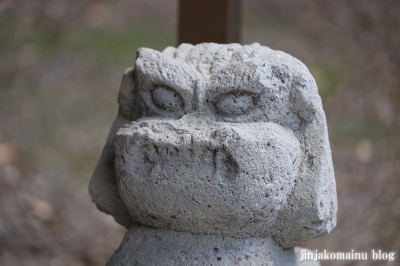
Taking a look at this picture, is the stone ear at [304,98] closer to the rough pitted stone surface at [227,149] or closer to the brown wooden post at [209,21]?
the rough pitted stone surface at [227,149]

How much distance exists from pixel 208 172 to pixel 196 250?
194 millimetres

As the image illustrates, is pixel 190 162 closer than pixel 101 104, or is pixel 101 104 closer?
pixel 190 162

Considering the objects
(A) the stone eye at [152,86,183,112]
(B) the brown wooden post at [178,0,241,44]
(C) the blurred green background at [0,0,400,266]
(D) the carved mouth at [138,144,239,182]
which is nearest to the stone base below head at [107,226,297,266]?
(D) the carved mouth at [138,144,239,182]

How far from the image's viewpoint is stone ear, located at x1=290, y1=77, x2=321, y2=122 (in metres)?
1.26

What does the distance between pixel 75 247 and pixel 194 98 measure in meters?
1.95

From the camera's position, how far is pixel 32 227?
9.78ft

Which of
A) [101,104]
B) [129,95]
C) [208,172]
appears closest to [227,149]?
[208,172]

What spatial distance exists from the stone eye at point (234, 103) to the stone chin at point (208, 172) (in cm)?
4

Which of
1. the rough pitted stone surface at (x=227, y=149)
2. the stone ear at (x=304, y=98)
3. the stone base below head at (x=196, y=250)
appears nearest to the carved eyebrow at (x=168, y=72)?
the rough pitted stone surface at (x=227, y=149)

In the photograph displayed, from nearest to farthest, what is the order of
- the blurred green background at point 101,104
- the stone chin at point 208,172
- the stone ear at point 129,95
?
the stone chin at point 208,172 → the stone ear at point 129,95 → the blurred green background at point 101,104

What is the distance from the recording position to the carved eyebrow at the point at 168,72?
1277mm

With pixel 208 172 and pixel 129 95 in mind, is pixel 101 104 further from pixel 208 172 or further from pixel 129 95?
pixel 208 172

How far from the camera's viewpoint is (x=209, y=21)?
6.43 ft

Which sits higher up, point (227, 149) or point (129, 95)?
point (129, 95)
